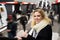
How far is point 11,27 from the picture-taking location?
2678 millimetres

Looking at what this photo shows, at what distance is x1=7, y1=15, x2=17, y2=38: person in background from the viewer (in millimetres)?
2639

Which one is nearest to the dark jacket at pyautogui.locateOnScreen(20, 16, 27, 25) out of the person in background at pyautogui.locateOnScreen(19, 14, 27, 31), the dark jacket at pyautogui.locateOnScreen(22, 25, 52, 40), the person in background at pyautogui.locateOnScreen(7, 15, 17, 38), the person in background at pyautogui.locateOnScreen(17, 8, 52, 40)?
the person in background at pyautogui.locateOnScreen(19, 14, 27, 31)

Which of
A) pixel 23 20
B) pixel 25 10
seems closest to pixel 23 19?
pixel 23 20

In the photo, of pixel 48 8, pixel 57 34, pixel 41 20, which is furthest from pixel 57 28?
pixel 41 20

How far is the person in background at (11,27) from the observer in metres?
2.64

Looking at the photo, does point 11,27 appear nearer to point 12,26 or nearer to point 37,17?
point 12,26

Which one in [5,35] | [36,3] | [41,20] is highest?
[36,3]

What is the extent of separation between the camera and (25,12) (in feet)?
8.50

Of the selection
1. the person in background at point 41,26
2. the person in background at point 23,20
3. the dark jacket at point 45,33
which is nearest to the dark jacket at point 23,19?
the person in background at point 23,20

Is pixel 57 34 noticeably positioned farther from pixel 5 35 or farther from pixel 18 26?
pixel 5 35

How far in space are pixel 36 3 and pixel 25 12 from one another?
24 centimetres

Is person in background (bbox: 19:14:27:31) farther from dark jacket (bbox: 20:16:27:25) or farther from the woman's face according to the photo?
the woman's face

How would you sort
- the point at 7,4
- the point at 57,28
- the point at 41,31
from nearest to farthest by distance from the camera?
the point at 41,31
the point at 57,28
the point at 7,4

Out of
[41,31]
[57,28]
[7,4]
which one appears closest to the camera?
[41,31]
